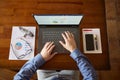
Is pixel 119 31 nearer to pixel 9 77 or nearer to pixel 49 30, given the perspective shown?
pixel 49 30

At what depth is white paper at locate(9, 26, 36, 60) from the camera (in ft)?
4.12

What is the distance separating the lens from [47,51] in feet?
4.01

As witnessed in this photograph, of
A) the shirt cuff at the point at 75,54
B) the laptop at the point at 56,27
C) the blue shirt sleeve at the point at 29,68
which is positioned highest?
the laptop at the point at 56,27

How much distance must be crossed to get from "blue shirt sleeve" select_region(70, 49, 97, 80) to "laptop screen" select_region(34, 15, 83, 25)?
21 cm

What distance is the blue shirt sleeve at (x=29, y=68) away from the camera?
1.14 metres

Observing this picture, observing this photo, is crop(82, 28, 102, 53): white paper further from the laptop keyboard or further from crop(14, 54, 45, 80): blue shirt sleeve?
crop(14, 54, 45, 80): blue shirt sleeve

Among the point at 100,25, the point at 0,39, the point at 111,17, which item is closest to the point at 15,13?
the point at 0,39

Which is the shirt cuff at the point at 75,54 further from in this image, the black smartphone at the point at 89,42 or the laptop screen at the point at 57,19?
the laptop screen at the point at 57,19

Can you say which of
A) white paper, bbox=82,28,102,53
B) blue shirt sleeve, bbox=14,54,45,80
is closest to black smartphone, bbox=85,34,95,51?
white paper, bbox=82,28,102,53

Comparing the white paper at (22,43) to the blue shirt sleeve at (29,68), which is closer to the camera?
the blue shirt sleeve at (29,68)

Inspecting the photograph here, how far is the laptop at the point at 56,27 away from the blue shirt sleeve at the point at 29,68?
9 centimetres

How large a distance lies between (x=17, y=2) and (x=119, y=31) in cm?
76

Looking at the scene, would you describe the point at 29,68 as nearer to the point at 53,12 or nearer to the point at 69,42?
the point at 69,42

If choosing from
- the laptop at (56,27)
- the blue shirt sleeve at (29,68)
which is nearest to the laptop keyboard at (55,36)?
the laptop at (56,27)
